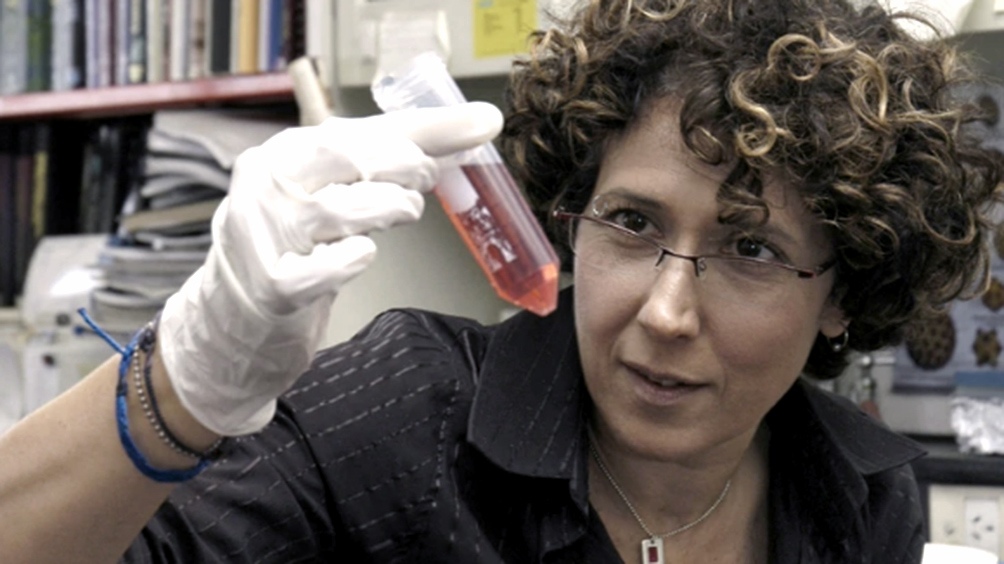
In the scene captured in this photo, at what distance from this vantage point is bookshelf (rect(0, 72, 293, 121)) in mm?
2148

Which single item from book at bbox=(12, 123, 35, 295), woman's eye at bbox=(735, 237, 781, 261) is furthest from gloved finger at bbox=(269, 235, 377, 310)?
book at bbox=(12, 123, 35, 295)

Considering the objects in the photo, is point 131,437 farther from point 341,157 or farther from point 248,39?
point 248,39

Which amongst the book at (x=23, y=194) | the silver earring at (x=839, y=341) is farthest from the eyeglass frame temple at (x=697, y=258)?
the book at (x=23, y=194)

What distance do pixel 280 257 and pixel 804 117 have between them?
589 millimetres

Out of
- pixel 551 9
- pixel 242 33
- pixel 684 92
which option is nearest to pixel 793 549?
pixel 684 92

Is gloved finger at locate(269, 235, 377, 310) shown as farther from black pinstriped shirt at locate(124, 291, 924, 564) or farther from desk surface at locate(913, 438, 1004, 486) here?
desk surface at locate(913, 438, 1004, 486)

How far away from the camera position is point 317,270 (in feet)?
2.73

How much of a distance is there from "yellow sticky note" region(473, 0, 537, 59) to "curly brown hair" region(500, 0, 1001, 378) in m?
0.39

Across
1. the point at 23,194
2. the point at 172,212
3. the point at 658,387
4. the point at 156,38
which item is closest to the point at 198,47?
the point at 156,38

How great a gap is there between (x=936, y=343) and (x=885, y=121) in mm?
885

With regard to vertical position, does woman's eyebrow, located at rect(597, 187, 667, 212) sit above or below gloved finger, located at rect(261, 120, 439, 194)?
below

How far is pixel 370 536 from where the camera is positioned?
1.14 meters

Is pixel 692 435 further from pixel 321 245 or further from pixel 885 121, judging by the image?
pixel 321 245

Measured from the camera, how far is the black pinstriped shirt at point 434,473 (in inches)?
41.1
